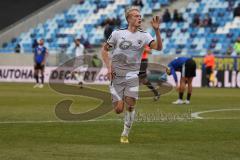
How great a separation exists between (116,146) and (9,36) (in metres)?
41.1

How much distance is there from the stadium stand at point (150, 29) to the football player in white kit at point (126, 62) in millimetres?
27955

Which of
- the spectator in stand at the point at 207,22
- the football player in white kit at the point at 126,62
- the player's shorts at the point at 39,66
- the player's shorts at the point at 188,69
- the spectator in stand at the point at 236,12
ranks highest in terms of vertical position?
the spectator in stand at the point at 236,12

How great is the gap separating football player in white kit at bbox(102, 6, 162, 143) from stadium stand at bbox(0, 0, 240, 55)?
27955 millimetres

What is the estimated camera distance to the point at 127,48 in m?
11.9

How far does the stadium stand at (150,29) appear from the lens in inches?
1662

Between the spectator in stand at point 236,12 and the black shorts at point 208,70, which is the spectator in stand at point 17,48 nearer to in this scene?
the spectator in stand at point 236,12

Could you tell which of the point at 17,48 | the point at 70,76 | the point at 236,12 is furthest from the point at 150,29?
the point at 70,76

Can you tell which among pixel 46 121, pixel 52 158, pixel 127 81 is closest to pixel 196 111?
pixel 46 121

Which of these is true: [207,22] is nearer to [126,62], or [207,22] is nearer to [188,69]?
[188,69]

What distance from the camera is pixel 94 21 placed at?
50.4 metres

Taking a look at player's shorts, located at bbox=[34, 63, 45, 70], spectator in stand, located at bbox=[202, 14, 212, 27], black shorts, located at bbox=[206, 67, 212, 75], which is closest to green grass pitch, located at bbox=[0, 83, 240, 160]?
player's shorts, located at bbox=[34, 63, 45, 70]

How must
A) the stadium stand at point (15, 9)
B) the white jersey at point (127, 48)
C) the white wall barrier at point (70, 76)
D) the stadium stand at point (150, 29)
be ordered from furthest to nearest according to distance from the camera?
the stadium stand at point (15, 9), the stadium stand at point (150, 29), the white wall barrier at point (70, 76), the white jersey at point (127, 48)

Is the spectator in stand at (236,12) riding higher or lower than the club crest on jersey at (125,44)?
higher

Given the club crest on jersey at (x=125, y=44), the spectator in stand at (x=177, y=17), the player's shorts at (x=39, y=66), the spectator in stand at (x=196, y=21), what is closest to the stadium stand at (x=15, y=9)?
the spectator in stand at (x=177, y=17)
